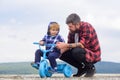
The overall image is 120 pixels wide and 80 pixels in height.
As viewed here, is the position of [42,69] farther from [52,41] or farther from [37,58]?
[52,41]

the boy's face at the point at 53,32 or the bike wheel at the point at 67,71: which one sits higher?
the boy's face at the point at 53,32

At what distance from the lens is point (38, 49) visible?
12633mm

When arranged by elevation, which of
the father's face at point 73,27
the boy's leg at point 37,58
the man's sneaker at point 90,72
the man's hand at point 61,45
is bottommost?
the man's sneaker at point 90,72

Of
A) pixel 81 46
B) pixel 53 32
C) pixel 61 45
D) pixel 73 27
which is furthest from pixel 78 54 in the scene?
pixel 53 32

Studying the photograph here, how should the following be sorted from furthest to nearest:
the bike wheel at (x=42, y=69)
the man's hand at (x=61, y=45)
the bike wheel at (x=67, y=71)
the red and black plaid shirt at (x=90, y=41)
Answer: the bike wheel at (x=67, y=71), the red and black plaid shirt at (x=90, y=41), the man's hand at (x=61, y=45), the bike wheel at (x=42, y=69)

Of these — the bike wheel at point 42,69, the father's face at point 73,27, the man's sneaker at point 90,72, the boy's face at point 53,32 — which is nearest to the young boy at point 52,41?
the boy's face at point 53,32

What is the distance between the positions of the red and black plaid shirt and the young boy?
57 cm

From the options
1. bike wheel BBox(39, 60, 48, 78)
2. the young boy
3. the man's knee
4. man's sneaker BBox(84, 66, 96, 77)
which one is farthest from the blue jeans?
man's sneaker BBox(84, 66, 96, 77)

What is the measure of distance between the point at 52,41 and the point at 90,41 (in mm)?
1019

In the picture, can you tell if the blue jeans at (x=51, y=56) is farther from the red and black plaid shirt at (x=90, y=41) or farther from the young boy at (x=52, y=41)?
the red and black plaid shirt at (x=90, y=41)

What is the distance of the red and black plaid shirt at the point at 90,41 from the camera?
41.7 ft

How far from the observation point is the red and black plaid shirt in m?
12.7

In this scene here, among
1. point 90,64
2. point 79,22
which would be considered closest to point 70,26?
point 79,22

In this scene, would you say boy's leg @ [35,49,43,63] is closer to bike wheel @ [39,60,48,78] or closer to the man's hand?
bike wheel @ [39,60,48,78]
